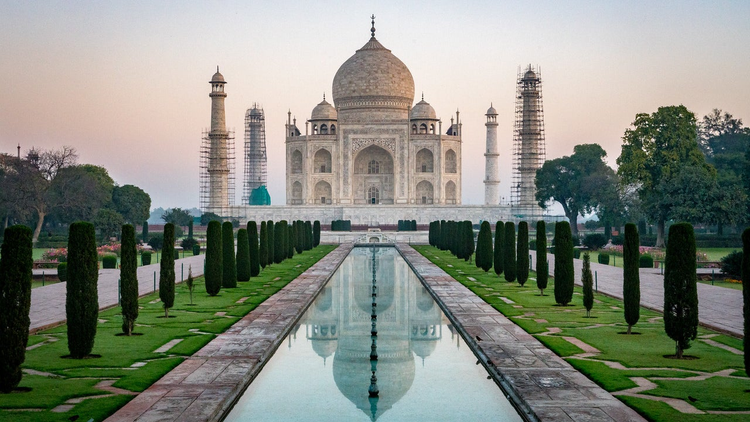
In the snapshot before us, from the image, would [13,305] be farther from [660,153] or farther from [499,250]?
[660,153]

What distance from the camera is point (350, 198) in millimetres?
47750

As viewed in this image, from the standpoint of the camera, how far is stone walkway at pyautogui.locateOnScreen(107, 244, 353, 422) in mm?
6070

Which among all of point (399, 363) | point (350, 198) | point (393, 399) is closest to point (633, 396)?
point (393, 399)

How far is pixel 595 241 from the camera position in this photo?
29578mm

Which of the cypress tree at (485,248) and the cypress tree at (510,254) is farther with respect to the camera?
the cypress tree at (485,248)

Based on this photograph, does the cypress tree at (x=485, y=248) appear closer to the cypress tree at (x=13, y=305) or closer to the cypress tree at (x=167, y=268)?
the cypress tree at (x=167, y=268)

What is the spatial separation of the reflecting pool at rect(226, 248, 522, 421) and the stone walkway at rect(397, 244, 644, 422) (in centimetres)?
16

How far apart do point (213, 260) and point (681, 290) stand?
8.57 m

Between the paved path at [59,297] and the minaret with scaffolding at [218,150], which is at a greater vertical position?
the minaret with scaffolding at [218,150]

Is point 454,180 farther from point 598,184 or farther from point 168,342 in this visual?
point 168,342

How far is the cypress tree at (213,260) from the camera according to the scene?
46.0 ft

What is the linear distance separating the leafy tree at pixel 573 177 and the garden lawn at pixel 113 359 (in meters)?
31.2

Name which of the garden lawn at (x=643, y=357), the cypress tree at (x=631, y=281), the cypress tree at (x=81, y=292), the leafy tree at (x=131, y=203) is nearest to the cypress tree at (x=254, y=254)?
the garden lawn at (x=643, y=357)

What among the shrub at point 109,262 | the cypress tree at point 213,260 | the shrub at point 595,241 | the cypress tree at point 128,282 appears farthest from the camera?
the shrub at point 595,241
